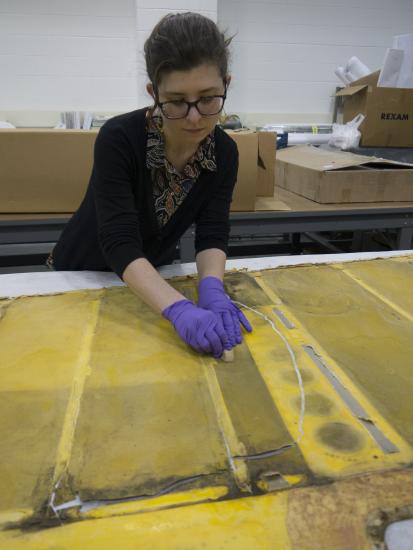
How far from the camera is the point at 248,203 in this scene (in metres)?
1.77

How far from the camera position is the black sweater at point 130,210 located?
0.89 meters

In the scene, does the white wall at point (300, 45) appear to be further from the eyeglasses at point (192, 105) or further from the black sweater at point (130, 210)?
the eyeglasses at point (192, 105)

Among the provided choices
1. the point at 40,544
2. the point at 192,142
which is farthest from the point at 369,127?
the point at 40,544

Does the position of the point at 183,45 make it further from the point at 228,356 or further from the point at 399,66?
the point at 399,66

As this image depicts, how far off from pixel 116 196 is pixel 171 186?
0.16 metres

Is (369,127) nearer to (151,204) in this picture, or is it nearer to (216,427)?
(151,204)

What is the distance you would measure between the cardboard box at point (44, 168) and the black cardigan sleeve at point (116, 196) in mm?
713

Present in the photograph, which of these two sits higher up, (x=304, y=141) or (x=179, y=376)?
(x=304, y=141)

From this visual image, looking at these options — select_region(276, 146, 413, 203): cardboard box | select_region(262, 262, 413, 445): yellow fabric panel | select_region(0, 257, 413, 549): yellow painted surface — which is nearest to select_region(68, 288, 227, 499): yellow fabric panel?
select_region(0, 257, 413, 549): yellow painted surface

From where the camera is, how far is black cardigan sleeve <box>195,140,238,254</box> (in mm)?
1083

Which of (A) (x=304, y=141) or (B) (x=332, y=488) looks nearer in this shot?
(B) (x=332, y=488)

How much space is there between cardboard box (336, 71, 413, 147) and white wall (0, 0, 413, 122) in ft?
3.75

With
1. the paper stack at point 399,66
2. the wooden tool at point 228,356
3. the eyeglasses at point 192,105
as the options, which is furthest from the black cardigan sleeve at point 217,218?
the paper stack at point 399,66

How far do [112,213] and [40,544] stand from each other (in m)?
0.64
